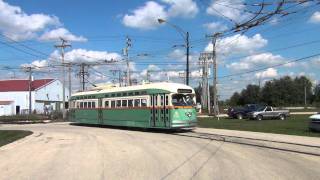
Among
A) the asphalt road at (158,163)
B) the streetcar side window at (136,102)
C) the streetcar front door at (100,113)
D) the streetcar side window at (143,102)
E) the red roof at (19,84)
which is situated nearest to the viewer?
the asphalt road at (158,163)

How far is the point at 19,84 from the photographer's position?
375 feet

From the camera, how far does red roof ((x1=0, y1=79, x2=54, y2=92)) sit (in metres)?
112

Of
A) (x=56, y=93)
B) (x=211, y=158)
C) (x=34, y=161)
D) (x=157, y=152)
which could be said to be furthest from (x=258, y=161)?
(x=56, y=93)

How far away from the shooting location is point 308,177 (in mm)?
11344

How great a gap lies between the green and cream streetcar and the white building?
71.5 m

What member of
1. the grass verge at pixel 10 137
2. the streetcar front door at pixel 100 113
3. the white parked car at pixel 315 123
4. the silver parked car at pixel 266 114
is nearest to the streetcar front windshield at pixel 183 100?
the white parked car at pixel 315 123

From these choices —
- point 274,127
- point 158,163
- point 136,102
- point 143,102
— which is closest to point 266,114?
point 274,127

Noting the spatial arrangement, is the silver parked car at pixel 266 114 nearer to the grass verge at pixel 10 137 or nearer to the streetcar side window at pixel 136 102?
the streetcar side window at pixel 136 102

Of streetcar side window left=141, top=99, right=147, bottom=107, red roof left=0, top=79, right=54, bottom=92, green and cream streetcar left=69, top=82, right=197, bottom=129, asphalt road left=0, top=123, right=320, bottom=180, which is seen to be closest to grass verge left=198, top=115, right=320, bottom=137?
green and cream streetcar left=69, top=82, right=197, bottom=129

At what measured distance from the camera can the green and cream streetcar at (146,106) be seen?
29.9 meters

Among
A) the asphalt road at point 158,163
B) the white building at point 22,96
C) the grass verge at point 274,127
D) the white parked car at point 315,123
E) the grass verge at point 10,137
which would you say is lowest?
the asphalt road at point 158,163

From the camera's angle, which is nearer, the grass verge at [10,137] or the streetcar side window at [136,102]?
the grass verge at [10,137]

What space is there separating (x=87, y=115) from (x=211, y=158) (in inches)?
1089

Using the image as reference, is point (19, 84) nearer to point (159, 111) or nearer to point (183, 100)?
point (159, 111)
